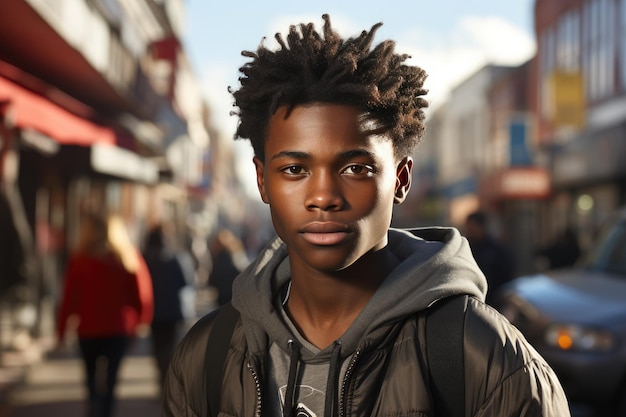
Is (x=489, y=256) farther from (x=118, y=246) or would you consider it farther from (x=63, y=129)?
(x=63, y=129)

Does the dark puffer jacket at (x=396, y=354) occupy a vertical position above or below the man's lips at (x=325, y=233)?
below

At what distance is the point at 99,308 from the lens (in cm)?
639

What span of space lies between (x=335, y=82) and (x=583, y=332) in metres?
5.02

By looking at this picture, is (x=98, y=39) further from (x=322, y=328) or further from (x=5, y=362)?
(x=322, y=328)

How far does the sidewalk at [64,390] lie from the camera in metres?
7.85

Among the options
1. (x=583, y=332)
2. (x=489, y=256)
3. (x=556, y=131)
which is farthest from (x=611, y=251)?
(x=556, y=131)

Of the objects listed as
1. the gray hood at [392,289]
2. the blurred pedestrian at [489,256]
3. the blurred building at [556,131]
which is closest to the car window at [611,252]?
the blurred pedestrian at [489,256]

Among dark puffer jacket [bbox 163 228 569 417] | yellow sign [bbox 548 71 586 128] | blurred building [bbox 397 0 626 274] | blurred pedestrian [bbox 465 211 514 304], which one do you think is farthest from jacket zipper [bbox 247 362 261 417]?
yellow sign [bbox 548 71 586 128]

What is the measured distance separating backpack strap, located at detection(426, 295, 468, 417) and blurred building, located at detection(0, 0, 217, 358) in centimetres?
552

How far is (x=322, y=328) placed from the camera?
6.76 feet

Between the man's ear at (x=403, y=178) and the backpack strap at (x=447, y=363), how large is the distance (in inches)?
14.5

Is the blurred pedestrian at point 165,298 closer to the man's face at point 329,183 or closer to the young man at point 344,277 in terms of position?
the young man at point 344,277

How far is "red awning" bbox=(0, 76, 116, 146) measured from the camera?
714 cm

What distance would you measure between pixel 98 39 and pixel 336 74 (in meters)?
14.0
